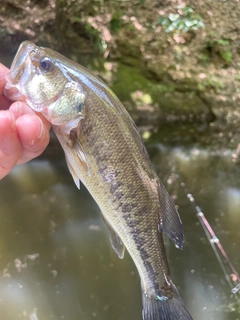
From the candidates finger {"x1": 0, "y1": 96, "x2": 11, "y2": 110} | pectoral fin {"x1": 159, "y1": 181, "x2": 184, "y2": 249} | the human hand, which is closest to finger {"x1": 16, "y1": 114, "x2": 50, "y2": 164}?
the human hand

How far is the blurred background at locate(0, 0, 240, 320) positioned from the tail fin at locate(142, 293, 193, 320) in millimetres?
1024

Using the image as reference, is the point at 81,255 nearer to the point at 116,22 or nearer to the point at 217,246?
the point at 217,246

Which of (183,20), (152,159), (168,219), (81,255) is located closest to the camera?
(168,219)

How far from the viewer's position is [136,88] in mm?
4660

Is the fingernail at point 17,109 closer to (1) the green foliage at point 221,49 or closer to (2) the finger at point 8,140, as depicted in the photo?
(2) the finger at point 8,140

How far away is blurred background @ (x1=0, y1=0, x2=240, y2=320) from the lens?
2180 millimetres

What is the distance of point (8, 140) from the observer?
3.26 ft

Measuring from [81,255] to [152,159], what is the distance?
156 cm

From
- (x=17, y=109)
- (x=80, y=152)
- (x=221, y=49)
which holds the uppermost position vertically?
(x=17, y=109)

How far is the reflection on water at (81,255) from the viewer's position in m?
2.10

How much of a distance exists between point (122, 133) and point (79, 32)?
375cm

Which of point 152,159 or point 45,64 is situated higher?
point 45,64

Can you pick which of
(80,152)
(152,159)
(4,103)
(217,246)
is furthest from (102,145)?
(152,159)

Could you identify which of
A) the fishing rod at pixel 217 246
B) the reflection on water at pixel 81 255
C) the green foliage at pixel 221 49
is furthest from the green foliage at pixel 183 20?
the fishing rod at pixel 217 246
